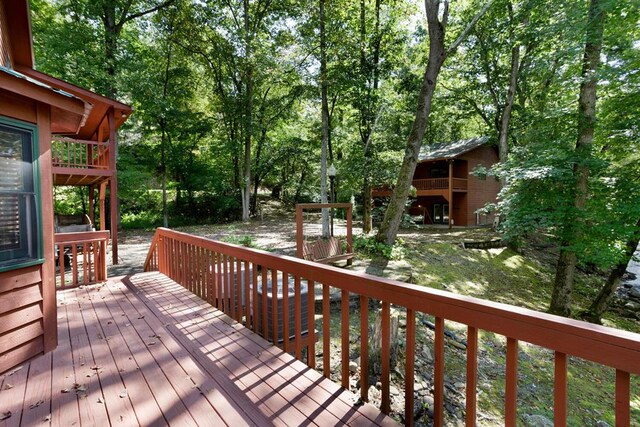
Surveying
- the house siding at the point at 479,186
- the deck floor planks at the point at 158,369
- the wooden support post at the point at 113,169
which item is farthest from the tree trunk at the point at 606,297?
the wooden support post at the point at 113,169

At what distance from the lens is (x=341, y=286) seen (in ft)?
7.25

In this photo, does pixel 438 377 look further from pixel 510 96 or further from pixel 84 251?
pixel 510 96

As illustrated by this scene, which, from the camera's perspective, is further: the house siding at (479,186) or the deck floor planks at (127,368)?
the house siding at (479,186)

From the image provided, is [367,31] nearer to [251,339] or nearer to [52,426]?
[251,339]

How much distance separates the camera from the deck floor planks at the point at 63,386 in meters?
1.92

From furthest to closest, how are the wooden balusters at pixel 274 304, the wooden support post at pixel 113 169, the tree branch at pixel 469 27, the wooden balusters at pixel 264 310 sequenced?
the tree branch at pixel 469 27, the wooden support post at pixel 113 169, the wooden balusters at pixel 264 310, the wooden balusters at pixel 274 304

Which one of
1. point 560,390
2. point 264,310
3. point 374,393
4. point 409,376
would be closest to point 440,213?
point 374,393

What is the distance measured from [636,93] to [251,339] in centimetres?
923

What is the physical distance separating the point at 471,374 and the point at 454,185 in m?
17.6

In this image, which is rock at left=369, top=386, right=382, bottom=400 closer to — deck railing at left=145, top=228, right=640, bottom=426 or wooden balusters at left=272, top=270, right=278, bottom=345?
deck railing at left=145, top=228, right=640, bottom=426

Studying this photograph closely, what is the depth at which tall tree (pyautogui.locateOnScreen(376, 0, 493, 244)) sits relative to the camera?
29.5ft

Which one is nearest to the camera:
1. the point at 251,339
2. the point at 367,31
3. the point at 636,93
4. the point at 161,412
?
the point at 161,412

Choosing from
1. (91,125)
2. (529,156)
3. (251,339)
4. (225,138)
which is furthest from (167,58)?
(251,339)

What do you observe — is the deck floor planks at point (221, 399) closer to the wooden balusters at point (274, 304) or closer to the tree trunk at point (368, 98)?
the wooden balusters at point (274, 304)
